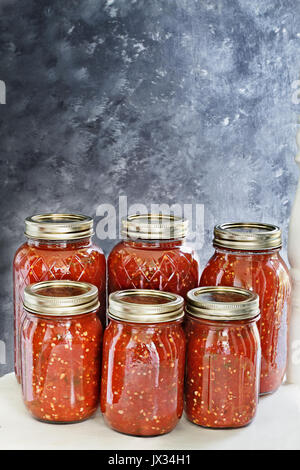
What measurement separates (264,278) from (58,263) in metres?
0.30

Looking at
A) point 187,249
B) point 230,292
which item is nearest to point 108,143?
point 187,249

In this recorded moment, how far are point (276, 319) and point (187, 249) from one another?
0.17 meters

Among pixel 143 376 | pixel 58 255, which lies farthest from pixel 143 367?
pixel 58 255

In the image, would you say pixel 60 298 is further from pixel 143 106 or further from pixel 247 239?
pixel 143 106

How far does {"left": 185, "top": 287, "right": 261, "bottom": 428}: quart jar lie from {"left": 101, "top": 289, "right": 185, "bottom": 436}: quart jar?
0.07 ft

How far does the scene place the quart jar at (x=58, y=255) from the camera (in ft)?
3.12

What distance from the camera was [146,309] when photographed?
2.67 ft

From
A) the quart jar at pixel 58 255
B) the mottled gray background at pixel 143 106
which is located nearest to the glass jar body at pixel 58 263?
the quart jar at pixel 58 255

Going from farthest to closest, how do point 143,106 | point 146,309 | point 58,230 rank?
point 143,106
point 58,230
point 146,309

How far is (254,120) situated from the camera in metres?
1.53

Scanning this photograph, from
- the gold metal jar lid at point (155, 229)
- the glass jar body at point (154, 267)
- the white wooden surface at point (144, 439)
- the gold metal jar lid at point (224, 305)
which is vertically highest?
the gold metal jar lid at point (155, 229)

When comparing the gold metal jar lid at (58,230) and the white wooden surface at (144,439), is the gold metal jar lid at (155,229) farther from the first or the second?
the white wooden surface at (144,439)

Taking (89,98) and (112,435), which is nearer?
(112,435)
